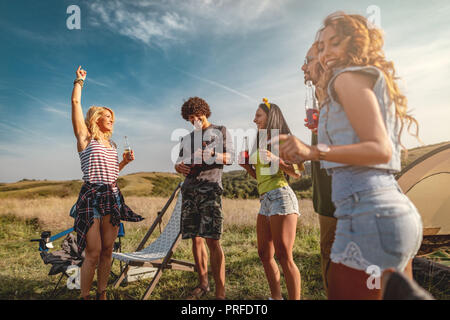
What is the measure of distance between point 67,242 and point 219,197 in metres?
2.76

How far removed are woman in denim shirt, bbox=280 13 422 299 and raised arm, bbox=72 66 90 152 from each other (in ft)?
8.17

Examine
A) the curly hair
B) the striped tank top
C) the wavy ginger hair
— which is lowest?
the striped tank top

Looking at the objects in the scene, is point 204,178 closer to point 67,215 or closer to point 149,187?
point 67,215

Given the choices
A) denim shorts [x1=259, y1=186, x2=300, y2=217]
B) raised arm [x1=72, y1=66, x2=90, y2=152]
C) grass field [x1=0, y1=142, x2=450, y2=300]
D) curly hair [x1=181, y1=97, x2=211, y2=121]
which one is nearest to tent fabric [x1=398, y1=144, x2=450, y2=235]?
grass field [x1=0, y1=142, x2=450, y2=300]

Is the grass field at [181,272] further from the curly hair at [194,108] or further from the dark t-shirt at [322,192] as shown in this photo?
the curly hair at [194,108]

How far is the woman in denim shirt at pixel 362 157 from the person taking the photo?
3.48 feet

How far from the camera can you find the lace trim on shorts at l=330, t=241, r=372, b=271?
107 cm

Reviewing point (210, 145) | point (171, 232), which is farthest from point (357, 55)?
point (171, 232)

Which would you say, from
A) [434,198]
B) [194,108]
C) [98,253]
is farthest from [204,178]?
[434,198]

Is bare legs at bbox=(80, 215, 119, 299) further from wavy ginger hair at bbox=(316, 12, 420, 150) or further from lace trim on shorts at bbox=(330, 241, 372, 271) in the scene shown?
wavy ginger hair at bbox=(316, 12, 420, 150)

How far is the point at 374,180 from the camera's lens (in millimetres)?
1132

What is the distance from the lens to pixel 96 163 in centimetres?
300

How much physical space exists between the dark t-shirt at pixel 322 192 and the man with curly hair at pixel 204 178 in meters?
1.13

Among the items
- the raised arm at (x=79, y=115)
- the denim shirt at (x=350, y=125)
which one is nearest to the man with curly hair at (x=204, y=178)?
the raised arm at (x=79, y=115)
